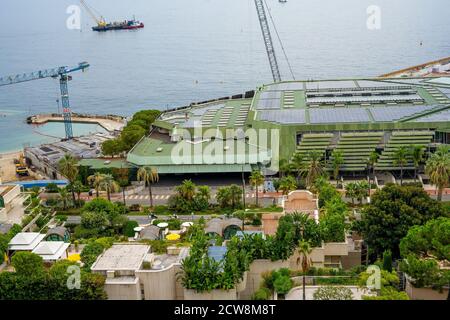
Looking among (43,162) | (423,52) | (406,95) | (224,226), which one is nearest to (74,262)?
(224,226)

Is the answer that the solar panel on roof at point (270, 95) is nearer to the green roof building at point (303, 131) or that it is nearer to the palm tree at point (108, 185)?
the green roof building at point (303, 131)

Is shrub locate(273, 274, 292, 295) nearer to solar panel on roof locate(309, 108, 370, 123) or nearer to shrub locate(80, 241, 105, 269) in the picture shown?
shrub locate(80, 241, 105, 269)

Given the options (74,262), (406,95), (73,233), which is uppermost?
(406,95)

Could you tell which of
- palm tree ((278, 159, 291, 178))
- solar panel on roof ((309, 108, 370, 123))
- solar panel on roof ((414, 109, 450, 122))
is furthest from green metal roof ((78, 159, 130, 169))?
solar panel on roof ((414, 109, 450, 122))

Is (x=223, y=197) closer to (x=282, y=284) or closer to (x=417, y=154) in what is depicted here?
(x=417, y=154)

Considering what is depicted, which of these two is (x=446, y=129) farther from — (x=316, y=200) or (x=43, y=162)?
(x=43, y=162)

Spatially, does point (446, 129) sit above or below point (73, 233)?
above
